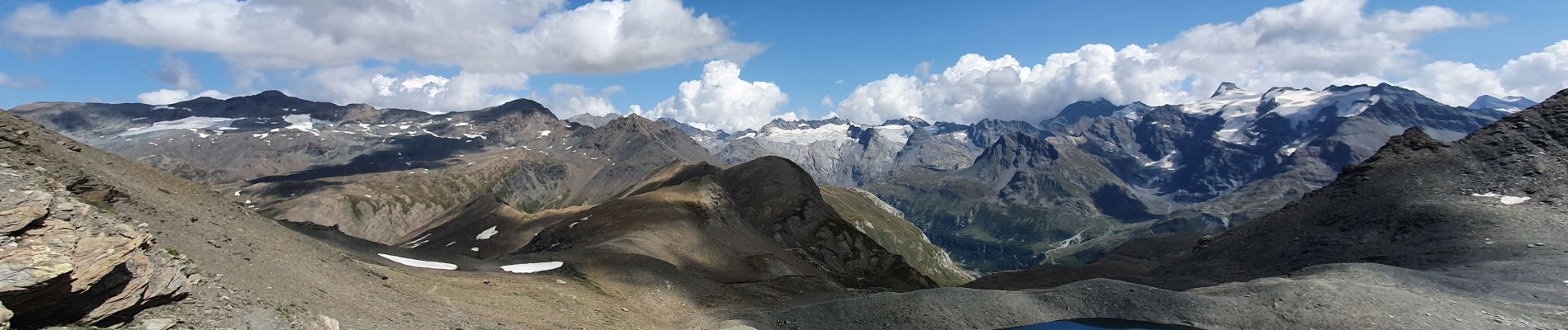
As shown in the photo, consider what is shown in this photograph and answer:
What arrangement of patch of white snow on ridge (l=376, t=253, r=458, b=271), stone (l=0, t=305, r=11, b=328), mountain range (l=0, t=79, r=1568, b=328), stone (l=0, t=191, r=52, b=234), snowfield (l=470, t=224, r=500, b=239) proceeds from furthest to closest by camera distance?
snowfield (l=470, t=224, r=500, b=239), patch of white snow on ridge (l=376, t=253, r=458, b=271), mountain range (l=0, t=79, r=1568, b=328), stone (l=0, t=191, r=52, b=234), stone (l=0, t=305, r=11, b=328)

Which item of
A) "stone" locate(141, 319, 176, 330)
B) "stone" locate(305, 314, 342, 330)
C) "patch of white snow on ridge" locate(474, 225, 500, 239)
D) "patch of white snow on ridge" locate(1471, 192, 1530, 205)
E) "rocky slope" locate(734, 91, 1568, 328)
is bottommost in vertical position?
"patch of white snow on ridge" locate(474, 225, 500, 239)

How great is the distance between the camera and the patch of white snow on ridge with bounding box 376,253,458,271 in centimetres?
6744

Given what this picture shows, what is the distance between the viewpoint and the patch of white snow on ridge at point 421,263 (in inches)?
2655

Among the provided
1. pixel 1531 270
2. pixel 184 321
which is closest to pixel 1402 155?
pixel 1531 270

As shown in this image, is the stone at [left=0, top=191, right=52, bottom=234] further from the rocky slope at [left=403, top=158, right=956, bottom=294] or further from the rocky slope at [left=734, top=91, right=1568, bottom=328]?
the rocky slope at [left=403, top=158, right=956, bottom=294]

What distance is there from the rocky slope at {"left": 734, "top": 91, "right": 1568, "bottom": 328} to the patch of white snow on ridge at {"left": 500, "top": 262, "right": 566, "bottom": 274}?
81.2 ft

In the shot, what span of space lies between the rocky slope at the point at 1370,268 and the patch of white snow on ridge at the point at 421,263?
31262 millimetres

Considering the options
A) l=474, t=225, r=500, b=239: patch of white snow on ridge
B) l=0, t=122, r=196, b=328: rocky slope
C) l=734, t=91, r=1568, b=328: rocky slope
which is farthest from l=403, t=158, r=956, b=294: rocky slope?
l=0, t=122, r=196, b=328: rocky slope

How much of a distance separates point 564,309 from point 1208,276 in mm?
92150

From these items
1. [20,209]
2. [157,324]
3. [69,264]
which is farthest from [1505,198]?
[20,209]

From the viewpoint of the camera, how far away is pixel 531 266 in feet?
237

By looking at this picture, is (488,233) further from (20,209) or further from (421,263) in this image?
(20,209)

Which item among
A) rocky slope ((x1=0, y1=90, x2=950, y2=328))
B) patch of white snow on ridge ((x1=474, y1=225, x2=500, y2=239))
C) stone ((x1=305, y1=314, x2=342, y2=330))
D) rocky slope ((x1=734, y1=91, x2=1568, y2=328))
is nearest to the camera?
rocky slope ((x1=0, y1=90, x2=950, y2=328))

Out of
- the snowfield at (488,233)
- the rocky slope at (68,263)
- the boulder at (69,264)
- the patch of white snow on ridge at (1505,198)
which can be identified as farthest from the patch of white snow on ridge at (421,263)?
the patch of white snow on ridge at (1505,198)
